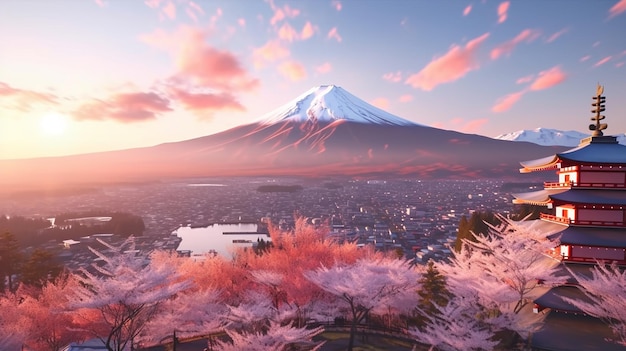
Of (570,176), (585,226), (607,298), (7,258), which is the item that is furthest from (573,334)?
(7,258)

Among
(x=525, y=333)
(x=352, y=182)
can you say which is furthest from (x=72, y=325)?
(x=352, y=182)

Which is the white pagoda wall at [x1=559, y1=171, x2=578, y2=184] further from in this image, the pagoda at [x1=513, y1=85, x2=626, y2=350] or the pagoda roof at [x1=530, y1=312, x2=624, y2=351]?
the pagoda roof at [x1=530, y1=312, x2=624, y2=351]

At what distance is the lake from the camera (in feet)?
181

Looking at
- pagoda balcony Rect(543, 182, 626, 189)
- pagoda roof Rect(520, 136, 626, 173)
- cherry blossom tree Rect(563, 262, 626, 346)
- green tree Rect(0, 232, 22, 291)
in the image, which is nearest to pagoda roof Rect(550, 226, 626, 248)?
cherry blossom tree Rect(563, 262, 626, 346)

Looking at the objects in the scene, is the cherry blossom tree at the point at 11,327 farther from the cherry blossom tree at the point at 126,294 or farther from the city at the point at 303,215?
the city at the point at 303,215

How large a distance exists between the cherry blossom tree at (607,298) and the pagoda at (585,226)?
0.63 m

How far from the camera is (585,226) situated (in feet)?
42.5

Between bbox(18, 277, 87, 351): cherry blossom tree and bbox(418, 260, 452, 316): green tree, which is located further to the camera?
bbox(418, 260, 452, 316): green tree

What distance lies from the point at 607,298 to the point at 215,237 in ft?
206

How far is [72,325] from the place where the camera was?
51.9ft

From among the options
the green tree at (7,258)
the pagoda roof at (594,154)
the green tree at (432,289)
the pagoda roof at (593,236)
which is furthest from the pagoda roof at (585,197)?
the green tree at (7,258)

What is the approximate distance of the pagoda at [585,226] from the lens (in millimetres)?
12219

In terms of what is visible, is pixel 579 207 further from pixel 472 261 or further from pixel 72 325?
pixel 72 325

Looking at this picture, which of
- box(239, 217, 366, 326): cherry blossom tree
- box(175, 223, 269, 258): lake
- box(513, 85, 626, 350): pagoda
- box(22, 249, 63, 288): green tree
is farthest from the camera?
box(175, 223, 269, 258): lake
